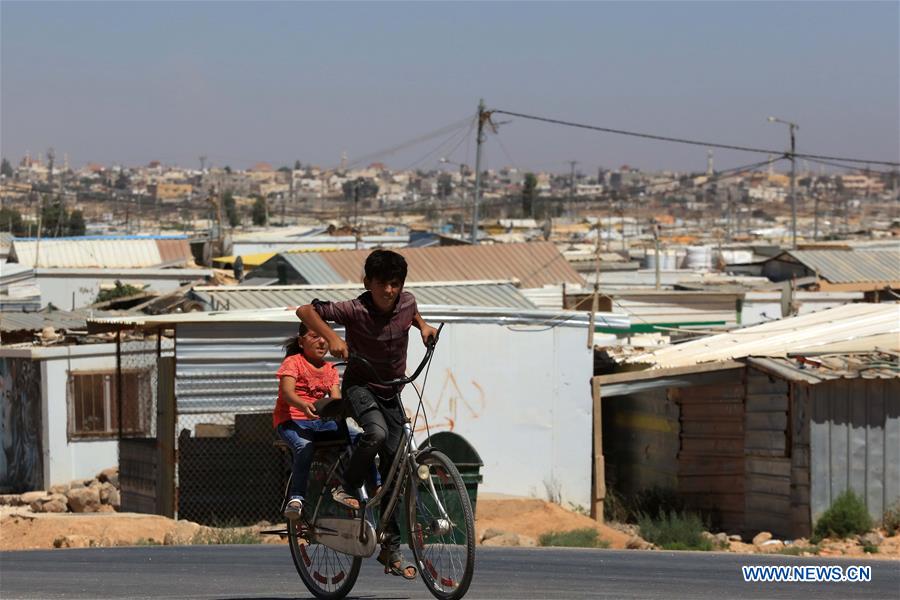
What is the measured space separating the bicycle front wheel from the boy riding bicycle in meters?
0.14

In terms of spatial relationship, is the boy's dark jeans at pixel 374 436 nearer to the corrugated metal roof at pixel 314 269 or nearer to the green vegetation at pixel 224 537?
the green vegetation at pixel 224 537

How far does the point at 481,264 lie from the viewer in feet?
107

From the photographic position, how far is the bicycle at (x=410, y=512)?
22.1 ft

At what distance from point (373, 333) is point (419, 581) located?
9.44 ft

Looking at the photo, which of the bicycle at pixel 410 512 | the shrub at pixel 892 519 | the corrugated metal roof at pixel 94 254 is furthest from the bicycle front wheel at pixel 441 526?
the corrugated metal roof at pixel 94 254

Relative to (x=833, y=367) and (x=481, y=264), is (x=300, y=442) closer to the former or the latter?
(x=833, y=367)

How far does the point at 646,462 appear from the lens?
1967 cm

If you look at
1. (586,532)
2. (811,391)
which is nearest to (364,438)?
(586,532)

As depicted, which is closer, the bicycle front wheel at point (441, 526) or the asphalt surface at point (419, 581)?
the bicycle front wheel at point (441, 526)

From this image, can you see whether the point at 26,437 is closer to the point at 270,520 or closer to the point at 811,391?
the point at 270,520

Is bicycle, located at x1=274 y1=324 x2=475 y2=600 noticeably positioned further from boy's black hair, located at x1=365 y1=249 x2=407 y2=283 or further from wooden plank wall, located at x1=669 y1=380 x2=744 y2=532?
wooden plank wall, located at x1=669 y1=380 x2=744 y2=532

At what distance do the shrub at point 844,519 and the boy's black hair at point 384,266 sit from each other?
36.2 feet

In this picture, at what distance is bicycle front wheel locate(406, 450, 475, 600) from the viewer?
6703 mm

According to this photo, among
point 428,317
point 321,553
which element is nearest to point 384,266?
point 321,553
